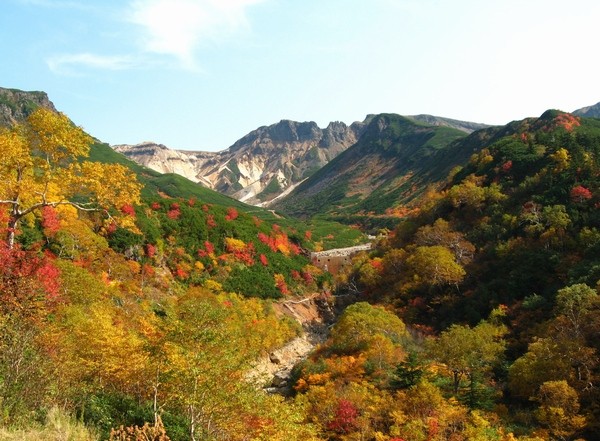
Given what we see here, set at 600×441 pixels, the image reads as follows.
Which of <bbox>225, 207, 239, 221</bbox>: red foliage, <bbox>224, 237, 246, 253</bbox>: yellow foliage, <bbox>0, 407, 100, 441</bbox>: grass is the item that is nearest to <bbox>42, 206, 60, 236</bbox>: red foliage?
<bbox>224, 237, 246, 253</bbox>: yellow foliage

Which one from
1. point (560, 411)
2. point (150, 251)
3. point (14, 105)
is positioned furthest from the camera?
point (14, 105)

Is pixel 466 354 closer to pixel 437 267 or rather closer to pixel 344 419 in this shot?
pixel 344 419

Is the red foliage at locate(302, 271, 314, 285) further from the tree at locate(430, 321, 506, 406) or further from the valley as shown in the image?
the tree at locate(430, 321, 506, 406)

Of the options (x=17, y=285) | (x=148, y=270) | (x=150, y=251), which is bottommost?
(x=148, y=270)

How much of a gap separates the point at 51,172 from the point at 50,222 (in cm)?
2893

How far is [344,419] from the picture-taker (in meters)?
24.6

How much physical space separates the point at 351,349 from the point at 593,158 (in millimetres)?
40683

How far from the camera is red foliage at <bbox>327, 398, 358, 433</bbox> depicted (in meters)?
24.4

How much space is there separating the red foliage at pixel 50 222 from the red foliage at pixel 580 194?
2101 inches

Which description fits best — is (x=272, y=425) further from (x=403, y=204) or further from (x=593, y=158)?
(x=403, y=204)

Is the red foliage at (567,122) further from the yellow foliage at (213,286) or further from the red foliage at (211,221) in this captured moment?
the yellow foliage at (213,286)

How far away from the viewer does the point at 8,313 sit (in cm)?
1251

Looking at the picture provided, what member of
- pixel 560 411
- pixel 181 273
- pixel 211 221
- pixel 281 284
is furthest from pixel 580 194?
pixel 211 221

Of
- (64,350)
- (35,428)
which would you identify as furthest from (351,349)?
(35,428)
